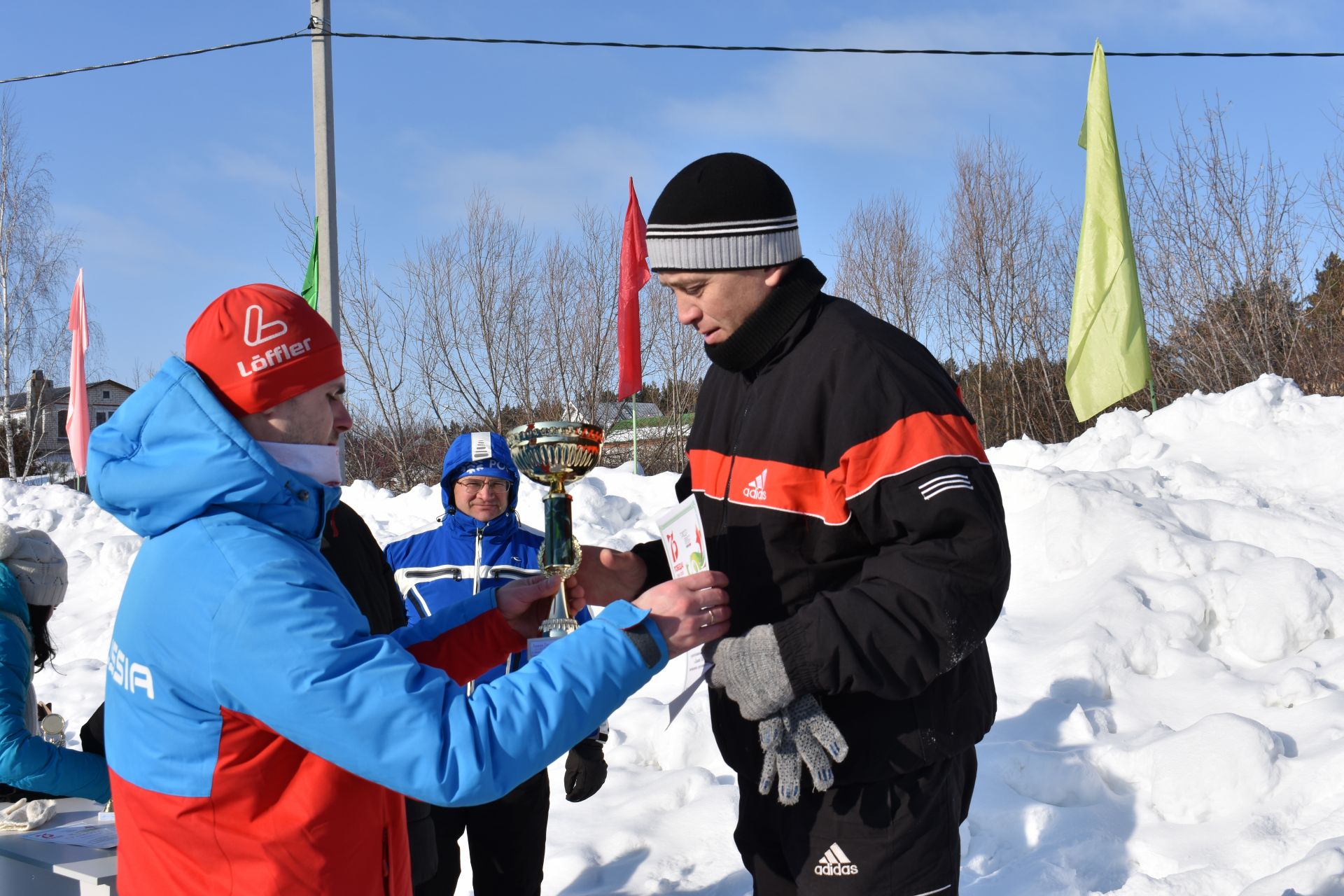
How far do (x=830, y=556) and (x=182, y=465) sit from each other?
1.21 meters

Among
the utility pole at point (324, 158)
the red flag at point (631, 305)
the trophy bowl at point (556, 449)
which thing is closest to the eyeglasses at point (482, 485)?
the trophy bowl at point (556, 449)

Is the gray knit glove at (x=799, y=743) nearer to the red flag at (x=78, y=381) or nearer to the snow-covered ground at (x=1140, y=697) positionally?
the snow-covered ground at (x=1140, y=697)

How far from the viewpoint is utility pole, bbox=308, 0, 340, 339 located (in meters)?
8.73

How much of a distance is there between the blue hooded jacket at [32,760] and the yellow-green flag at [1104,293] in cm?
852

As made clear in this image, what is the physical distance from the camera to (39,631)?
3830 mm

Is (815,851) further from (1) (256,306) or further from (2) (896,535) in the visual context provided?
(1) (256,306)

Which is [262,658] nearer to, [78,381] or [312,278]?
[312,278]

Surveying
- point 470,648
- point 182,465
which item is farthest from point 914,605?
point 182,465

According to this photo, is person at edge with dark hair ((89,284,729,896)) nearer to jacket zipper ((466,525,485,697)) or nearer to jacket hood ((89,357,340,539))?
jacket hood ((89,357,340,539))

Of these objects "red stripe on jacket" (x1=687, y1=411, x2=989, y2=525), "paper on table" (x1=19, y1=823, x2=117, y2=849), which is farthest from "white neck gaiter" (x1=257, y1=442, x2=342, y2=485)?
"paper on table" (x1=19, y1=823, x2=117, y2=849)

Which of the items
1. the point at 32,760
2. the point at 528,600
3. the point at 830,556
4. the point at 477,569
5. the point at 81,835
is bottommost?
the point at 81,835

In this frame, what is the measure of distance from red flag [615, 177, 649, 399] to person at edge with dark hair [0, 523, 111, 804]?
9405 mm

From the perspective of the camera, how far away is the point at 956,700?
2090 mm

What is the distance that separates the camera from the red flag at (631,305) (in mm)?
12734
